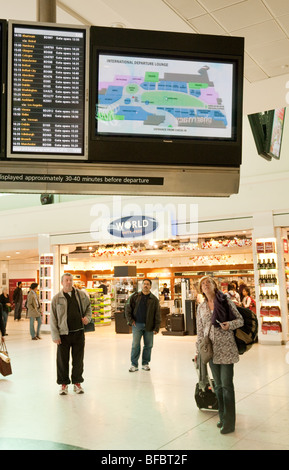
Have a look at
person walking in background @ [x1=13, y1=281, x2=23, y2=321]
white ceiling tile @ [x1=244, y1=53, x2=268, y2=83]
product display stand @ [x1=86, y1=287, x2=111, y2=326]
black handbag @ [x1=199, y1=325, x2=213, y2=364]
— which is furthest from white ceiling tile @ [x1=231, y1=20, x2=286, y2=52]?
person walking in background @ [x1=13, y1=281, x2=23, y2=321]

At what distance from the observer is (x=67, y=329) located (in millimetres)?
6371

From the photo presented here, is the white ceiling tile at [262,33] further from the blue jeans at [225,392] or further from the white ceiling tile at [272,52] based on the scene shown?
the blue jeans at [225,392]

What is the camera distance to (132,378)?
743 centimetres

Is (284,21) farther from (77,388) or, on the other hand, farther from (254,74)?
(77,388)

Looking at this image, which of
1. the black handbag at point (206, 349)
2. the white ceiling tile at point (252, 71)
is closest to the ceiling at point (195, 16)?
the white ceiling tile at point (252, 71)

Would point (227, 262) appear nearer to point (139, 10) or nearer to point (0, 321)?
point (0, 321)

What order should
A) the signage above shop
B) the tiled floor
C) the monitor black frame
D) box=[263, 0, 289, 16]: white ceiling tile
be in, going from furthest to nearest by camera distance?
1. the signage above shop
2. the tiled floor
3. box=[263, 0, 289, 16]: white ceiling tile
4. the monitor black frame

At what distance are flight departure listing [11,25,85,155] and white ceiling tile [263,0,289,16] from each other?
1619 millimetres

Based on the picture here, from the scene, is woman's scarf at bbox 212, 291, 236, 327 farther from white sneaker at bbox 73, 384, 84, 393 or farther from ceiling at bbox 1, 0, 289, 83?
white sneaker at bbox 73, 384, 84, 393

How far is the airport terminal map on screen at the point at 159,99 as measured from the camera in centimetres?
256

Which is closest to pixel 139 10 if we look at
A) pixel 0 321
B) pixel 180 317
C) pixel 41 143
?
pixel 41 143

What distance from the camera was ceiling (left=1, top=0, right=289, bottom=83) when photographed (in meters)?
3.47

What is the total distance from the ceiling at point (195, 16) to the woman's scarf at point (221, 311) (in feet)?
7.93
